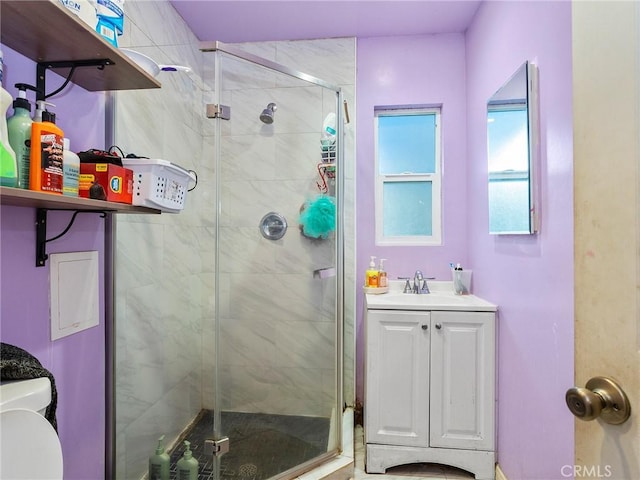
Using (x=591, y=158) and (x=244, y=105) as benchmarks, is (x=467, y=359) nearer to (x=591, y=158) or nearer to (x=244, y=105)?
(x=591, y=158)

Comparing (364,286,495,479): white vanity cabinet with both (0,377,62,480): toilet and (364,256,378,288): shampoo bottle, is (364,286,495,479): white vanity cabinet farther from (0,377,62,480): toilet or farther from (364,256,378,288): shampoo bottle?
(0,377,62,480): toilet

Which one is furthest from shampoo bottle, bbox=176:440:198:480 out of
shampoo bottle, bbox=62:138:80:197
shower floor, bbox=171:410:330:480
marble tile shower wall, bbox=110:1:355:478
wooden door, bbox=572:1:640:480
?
wooden door, bbox=572:1:640:480

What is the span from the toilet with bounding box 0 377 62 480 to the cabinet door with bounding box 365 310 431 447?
1.38 meters

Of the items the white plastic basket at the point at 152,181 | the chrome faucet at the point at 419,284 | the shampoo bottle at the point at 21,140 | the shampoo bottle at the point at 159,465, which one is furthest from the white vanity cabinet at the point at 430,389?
the shampoo bottle at the point at 21,140

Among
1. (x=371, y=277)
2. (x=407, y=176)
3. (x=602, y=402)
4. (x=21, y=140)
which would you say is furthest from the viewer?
(x=407, y=176)

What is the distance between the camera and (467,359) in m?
1.76

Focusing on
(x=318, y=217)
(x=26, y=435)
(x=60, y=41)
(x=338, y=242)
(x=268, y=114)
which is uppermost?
(x=268, y=114)

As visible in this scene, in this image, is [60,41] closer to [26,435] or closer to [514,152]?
[26,435]

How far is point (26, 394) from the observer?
2.34 feet

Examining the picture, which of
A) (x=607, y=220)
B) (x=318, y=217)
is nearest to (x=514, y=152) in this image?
(x=318, y=217)

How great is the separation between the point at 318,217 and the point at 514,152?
1.02m

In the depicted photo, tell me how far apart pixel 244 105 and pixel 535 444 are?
2.02 meters

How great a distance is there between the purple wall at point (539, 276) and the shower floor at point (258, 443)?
0.97m

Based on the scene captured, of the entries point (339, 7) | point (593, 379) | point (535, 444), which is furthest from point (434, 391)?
point (339, 7)
